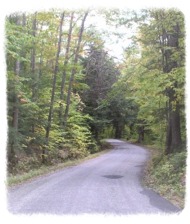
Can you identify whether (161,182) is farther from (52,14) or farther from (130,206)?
(52,14)

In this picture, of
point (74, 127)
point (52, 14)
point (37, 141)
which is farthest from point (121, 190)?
point (74, 127)

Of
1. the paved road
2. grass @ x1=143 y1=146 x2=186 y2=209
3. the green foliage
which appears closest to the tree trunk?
grass @ x1=143 y1=146 x2=186 y2=209

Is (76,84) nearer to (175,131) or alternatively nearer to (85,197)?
(175,131)

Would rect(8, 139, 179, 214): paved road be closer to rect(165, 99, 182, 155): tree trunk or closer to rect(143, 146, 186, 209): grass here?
rect(143, 146, 186, 209): grass

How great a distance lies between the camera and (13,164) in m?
12.7

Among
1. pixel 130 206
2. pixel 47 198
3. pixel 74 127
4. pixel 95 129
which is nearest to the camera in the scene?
pixel 130 206

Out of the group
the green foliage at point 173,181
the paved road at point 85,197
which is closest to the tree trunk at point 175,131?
the green foliage at point 173,181

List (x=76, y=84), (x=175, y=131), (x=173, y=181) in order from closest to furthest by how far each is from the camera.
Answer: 1. (x=173, y=181)
2. (x=175, y=131)
3. (x=76, y=84)

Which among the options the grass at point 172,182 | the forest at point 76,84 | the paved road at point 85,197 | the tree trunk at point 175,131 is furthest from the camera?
the tree trunk at point 175,131

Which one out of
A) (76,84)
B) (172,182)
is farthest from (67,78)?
(172,182)

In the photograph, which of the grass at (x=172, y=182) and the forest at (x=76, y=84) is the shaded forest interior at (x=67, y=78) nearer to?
the forest at (x=76, y=84)

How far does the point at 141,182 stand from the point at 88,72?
56.8 ft

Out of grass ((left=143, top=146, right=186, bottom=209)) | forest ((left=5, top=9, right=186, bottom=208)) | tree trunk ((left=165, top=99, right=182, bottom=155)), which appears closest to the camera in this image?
grass ((left=143, top=146, right=186, bottom=209))

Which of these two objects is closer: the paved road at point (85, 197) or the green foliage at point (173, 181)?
the paved road at point (85, 197)
